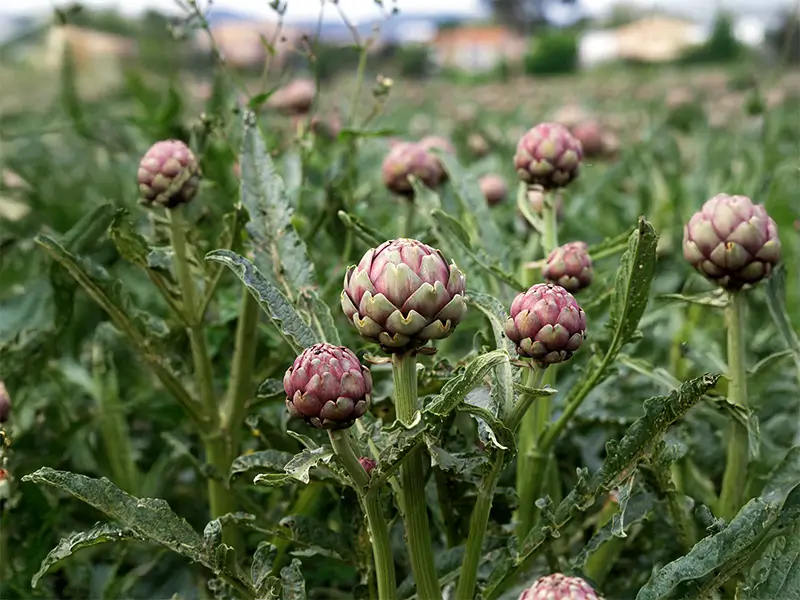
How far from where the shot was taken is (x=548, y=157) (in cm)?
82

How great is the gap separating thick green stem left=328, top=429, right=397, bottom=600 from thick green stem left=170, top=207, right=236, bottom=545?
225 mm

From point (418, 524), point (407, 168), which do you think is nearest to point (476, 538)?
point (418, 524)

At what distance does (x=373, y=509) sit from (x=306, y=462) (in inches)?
2.4

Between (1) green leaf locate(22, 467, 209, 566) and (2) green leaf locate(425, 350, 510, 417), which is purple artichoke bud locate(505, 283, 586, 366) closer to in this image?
(2) green leaf locate(425, 350, 510, 417)

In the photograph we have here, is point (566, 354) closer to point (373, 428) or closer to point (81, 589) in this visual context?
point (373, 428)

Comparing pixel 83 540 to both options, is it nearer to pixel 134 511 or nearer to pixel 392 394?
pixel 134 511

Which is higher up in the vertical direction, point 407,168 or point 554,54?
point 407,168

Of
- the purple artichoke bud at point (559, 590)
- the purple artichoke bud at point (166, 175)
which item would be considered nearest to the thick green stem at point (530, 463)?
the purple artichoke bud at point (559, 590)

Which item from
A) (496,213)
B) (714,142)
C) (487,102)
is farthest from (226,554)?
(487,102)

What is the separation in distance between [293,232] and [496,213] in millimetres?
614

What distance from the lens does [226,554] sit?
592 millimetres

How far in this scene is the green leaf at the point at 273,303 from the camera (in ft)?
2.02

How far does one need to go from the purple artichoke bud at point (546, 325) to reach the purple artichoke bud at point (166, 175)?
31cm

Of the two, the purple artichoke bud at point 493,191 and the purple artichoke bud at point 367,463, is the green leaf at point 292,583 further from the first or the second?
the purple artichoke bud at point 493,191
